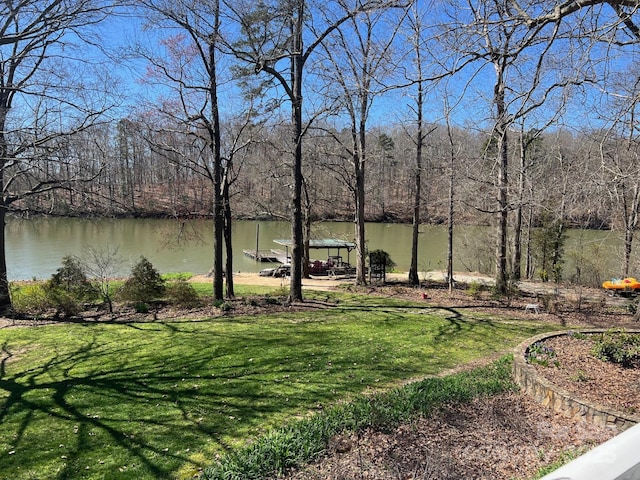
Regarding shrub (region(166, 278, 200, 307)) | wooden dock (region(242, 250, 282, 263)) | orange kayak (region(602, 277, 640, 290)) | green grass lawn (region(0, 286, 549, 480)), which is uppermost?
shrub (region(166, 278, 200, 307))

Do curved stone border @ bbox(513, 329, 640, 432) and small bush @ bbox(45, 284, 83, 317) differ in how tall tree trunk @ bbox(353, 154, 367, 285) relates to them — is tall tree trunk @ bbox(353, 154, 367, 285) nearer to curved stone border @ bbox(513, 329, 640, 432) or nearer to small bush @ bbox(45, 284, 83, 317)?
small bush @ bbox(45, 284, 83, 317)

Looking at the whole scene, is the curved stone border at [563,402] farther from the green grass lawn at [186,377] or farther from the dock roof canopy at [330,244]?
the dock roof canopy at [330,244]

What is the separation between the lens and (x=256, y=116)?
38.4 ft

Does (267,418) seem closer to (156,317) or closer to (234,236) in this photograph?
(156,317)

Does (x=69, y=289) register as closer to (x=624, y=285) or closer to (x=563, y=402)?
(x=563, y=402)

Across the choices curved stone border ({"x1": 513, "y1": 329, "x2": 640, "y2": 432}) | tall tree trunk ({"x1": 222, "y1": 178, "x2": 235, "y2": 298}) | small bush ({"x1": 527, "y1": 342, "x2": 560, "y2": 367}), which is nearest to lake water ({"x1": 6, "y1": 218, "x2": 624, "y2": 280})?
tall tree trunk ({"x1": 222, "y1": 178, "x2": 235, "y2": 298})

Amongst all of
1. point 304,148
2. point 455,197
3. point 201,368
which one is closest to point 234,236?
point 304,148

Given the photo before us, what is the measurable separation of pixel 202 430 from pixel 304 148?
13.5 m

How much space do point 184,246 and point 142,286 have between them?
54.0 ft

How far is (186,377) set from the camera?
5543mm

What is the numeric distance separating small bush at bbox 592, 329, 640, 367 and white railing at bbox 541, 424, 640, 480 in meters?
5.36

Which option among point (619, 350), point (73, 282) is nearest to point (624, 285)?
point (619, 350)

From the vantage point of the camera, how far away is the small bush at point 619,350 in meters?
5.34

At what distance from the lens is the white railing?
89cm
